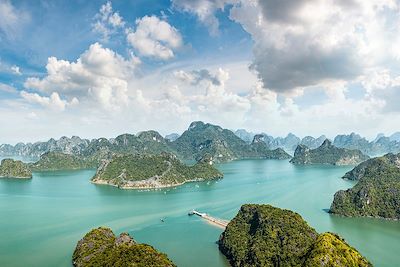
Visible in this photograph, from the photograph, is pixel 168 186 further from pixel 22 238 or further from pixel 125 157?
pixel 22 238

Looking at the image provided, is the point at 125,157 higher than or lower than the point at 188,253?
higher

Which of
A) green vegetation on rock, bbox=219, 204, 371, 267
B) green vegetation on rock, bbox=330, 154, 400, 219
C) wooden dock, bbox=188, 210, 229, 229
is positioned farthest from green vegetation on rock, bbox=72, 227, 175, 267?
green vegetation on rock, bbox=330, 154, 400, 219

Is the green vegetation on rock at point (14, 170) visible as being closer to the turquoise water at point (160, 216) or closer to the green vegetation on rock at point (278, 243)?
the turquoise water at point (160, 216)

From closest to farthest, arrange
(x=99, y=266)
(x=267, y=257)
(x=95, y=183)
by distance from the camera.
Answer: (x=99, y=266) → (x=267, y=257) → (x=95, y=183)

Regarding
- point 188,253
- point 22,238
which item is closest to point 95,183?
point 22,238

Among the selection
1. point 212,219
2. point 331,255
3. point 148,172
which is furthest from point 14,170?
point 331,255

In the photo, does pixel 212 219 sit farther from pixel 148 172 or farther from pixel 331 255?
pixel 148 172

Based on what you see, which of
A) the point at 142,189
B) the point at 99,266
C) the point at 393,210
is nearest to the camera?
the point at 99,266
